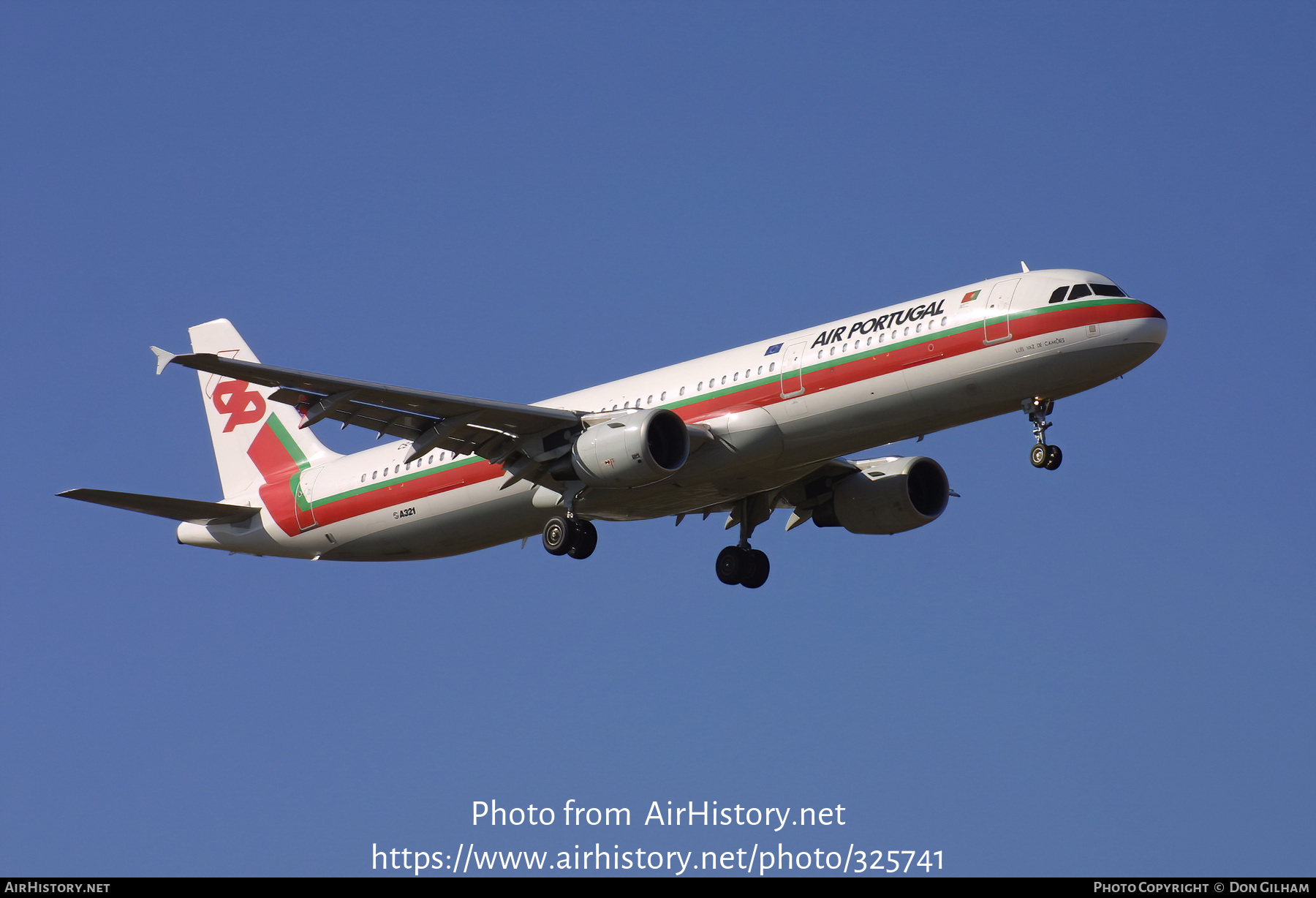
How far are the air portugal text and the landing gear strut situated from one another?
728cm

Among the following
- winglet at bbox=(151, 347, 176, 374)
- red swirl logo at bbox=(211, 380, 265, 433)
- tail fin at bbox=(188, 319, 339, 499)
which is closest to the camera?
winglet at bbox=(151, 347, 176, 374)

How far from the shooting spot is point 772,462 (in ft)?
120

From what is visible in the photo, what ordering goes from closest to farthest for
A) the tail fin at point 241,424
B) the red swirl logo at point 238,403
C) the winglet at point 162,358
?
the winglet at point 162,358 → the tail fin at point 241,424 → the red swirl logo at point 238,403

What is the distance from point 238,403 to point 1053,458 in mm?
25827

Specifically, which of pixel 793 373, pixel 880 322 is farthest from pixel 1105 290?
pixel 793 373

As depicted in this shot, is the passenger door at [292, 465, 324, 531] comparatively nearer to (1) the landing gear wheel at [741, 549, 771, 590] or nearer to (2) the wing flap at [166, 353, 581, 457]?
(2) the wing flap at [166, 353, 581, 457]

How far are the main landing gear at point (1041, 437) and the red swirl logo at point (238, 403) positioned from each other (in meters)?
23.8

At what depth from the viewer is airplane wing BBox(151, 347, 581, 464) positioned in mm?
34969

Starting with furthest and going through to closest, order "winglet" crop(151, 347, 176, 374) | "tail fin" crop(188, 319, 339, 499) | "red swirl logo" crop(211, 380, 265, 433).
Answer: "red swirl logo" crop(211, 380, 265, 433)
"tail fin" crop(188, 319, 339, 499)
"winglet" crop(151, 347, 176, 374)

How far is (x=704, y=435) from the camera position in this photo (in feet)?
120

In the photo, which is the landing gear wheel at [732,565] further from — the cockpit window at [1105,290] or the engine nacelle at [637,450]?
the cockpit window at [1105,290]

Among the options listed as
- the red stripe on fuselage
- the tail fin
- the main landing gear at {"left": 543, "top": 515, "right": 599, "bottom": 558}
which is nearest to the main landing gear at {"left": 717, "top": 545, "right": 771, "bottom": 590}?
the main landing gear at {"left": 543, "top": 515, "right": 599, "bottom": 558}

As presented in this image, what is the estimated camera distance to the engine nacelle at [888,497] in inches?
1649

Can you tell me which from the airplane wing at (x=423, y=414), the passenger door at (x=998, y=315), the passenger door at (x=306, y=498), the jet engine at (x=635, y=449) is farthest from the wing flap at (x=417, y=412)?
the passenger door at (x=998, y=315)
